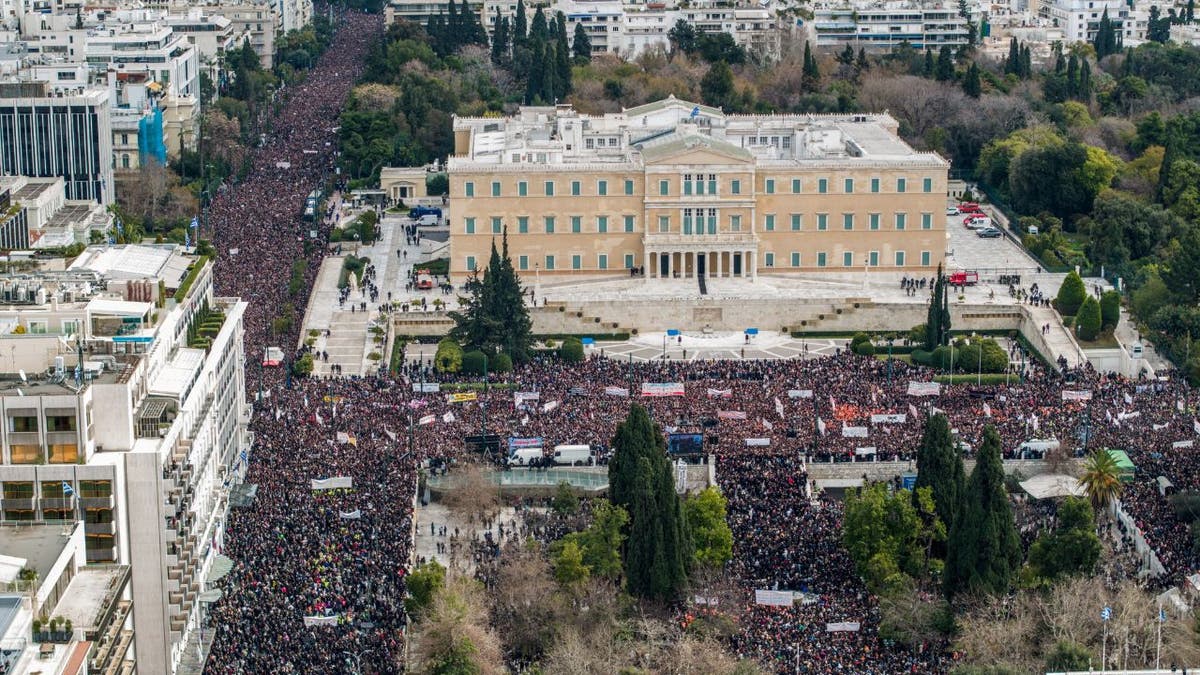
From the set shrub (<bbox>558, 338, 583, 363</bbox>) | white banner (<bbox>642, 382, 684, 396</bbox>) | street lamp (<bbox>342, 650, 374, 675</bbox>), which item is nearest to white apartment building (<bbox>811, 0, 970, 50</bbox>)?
shrub (<bbox>558, 338, 583, 363</bbox>)

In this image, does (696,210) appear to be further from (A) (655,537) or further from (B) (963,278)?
(A) (655,537)

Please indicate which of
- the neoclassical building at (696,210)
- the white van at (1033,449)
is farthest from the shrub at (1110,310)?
the white van at (1033,449)

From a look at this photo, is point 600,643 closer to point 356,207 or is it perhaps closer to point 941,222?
point 941,222

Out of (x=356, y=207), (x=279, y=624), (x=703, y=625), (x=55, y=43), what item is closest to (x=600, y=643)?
(x=703, y=625)

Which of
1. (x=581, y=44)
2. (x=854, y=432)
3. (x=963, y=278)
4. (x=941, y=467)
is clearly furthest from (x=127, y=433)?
(x=581, y=44)

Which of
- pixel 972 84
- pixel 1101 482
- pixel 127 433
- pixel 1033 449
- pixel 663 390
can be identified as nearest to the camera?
pixel 127 433

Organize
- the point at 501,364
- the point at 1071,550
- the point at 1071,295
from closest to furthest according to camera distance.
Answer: the point at 1071,550 < the point at 501,364 < the point at 1071,295
